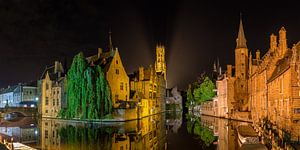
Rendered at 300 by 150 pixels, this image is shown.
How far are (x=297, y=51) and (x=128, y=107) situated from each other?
3627 cm

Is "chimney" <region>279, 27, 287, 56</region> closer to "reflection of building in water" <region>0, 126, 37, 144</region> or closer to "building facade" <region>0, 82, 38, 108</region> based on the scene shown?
"reflection of building in water" <region>0, 126, 37, 144</region>

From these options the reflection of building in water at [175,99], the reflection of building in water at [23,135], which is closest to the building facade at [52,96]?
the reflection of building in water at [23,135]

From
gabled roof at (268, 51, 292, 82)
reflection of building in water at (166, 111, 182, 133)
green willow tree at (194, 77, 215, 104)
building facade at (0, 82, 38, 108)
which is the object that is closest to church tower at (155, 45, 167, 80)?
building facade at (0, 82, 38, 108)

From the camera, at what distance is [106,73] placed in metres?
66.1

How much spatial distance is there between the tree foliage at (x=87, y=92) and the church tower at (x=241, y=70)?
2741 cm

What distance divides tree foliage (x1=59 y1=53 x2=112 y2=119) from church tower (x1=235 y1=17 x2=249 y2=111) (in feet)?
89.9

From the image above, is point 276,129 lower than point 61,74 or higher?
lower

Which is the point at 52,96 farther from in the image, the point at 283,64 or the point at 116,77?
the point at 283,64

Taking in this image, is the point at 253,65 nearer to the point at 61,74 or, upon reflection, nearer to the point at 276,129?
the point at 276,129

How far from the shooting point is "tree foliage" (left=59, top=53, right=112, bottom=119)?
192 ft

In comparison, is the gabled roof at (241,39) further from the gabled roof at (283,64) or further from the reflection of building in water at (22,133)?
the reflection of building in water at (22,133)

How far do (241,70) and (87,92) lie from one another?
107 ft

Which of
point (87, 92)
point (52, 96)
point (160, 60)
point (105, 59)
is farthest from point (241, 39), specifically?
point (160, 60)

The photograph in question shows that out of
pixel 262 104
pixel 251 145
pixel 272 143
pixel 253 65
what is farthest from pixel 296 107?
pixel 253 65
